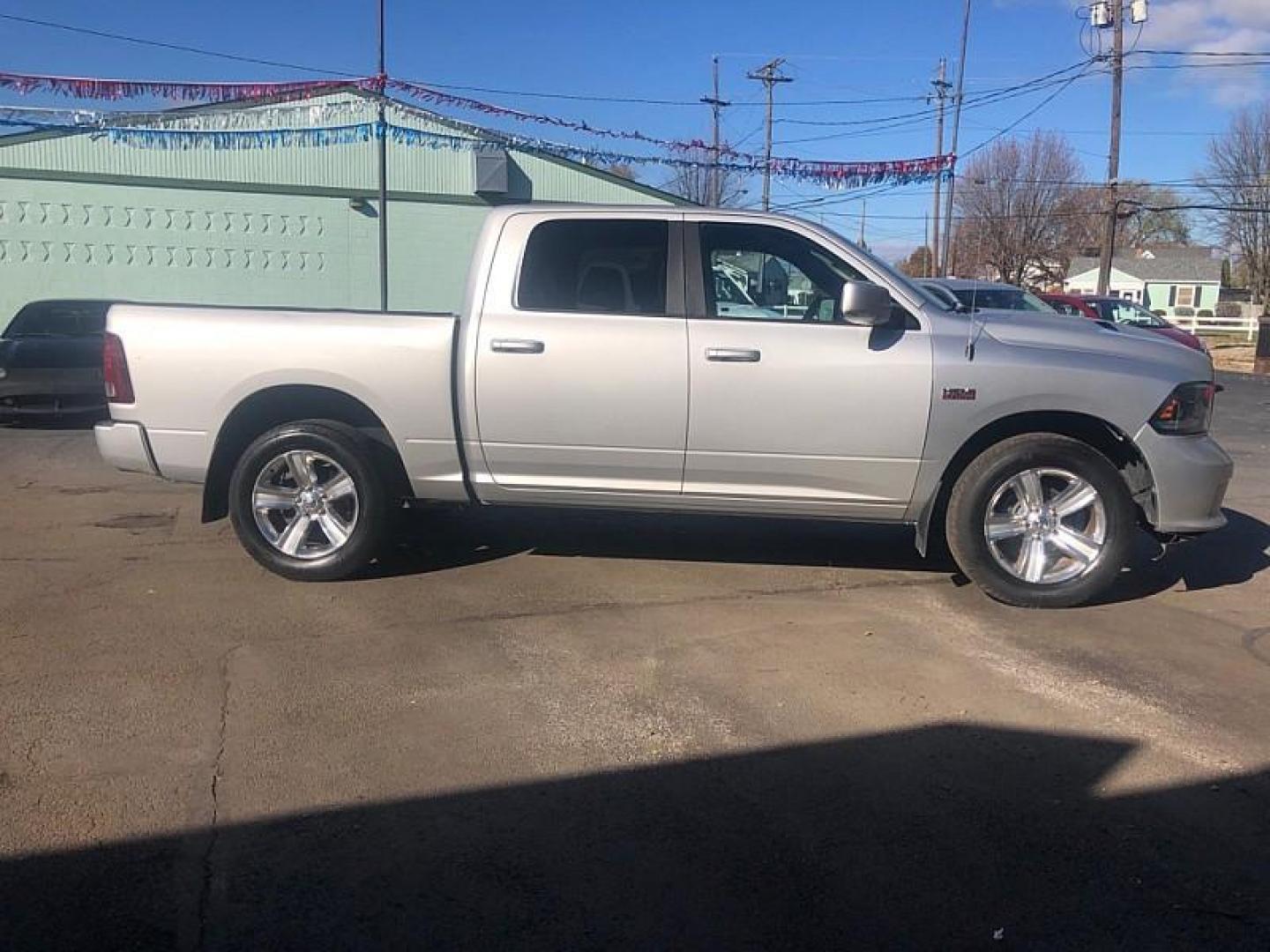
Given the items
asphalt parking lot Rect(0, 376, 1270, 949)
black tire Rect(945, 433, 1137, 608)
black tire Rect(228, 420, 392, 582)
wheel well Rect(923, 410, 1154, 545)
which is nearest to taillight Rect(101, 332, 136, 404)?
black tire Rect(228, 420, 392, 582)

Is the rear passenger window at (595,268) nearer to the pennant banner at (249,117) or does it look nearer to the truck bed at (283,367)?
the truck bed at (283,367)

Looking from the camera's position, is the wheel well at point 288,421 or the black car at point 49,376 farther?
the black car at point 49,376

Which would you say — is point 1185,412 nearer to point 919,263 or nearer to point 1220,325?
point 1220,325

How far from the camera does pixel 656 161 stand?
616 inches

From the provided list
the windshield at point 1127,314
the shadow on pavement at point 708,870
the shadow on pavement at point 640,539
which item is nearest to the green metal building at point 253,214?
the windshield at point 1127,314

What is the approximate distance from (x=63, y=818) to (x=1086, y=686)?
151 inches

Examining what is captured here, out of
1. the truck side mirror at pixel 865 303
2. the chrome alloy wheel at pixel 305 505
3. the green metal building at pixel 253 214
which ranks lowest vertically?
the chrome alloy wheel at pixel 305 505

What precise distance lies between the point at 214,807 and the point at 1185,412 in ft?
15.6

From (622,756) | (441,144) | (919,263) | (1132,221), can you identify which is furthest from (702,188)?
(1132,221)

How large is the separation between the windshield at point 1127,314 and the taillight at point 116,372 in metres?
21.9

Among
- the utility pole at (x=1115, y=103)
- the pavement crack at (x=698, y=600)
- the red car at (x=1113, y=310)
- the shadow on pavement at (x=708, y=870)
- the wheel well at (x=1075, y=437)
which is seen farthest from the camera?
the utility pole at (x=1115, y=103)

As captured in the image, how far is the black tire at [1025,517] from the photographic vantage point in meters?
5.44

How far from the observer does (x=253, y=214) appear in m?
22.2

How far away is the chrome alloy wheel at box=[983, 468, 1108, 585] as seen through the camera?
5492 mm
